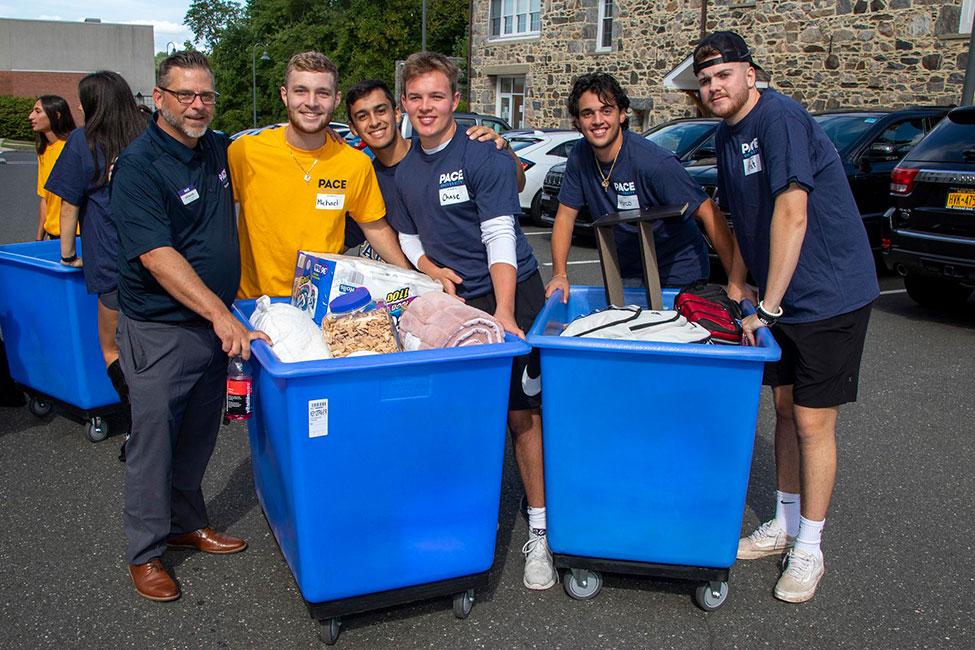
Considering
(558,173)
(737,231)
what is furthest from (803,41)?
(737,231)

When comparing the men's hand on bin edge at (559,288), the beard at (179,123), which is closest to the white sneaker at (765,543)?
the men's hand on bin edge at (559,288)

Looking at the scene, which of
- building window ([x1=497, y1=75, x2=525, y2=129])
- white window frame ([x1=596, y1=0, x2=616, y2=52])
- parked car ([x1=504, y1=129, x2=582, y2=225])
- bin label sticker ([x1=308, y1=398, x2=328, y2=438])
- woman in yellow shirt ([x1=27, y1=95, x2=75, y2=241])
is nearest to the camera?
bin label sticker ([x1=308, y1=398, x2=328, y2=438])

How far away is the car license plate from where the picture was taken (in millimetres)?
6223

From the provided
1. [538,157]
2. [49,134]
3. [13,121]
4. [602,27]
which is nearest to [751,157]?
[49,134]

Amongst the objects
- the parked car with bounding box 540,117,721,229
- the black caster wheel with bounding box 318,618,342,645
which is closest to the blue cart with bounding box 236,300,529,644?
the black caster wheel with bounding box 318,618,342,645

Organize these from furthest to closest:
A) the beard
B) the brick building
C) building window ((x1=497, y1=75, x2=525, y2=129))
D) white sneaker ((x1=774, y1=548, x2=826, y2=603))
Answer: the brick building < building window ((x1=497, y1=75, x2=525, y2=129)) < white sneaker ((x1=774, y1=548, x2=826, y2=603)) < the beard

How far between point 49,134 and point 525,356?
Answer: 11.6 feet

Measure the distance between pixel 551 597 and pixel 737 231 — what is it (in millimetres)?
1500

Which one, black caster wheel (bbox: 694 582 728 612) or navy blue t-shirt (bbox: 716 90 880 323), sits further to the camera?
black caster wheel (bbox: 694 582 728 612)

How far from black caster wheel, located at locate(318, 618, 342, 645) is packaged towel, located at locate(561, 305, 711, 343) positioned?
1204 mm

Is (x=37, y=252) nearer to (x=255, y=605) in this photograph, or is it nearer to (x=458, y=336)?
(x=255, y=605)

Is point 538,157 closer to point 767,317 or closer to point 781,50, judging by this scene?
point 781,50

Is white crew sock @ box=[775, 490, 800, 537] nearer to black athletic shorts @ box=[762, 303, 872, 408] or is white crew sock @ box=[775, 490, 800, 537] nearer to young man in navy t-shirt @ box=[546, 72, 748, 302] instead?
black athletic shorts @ box=[762, 303, 872, 408]

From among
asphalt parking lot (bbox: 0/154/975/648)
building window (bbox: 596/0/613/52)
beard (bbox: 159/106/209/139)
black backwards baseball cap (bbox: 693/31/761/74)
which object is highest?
building window (bbox: 596/0/613/52)
